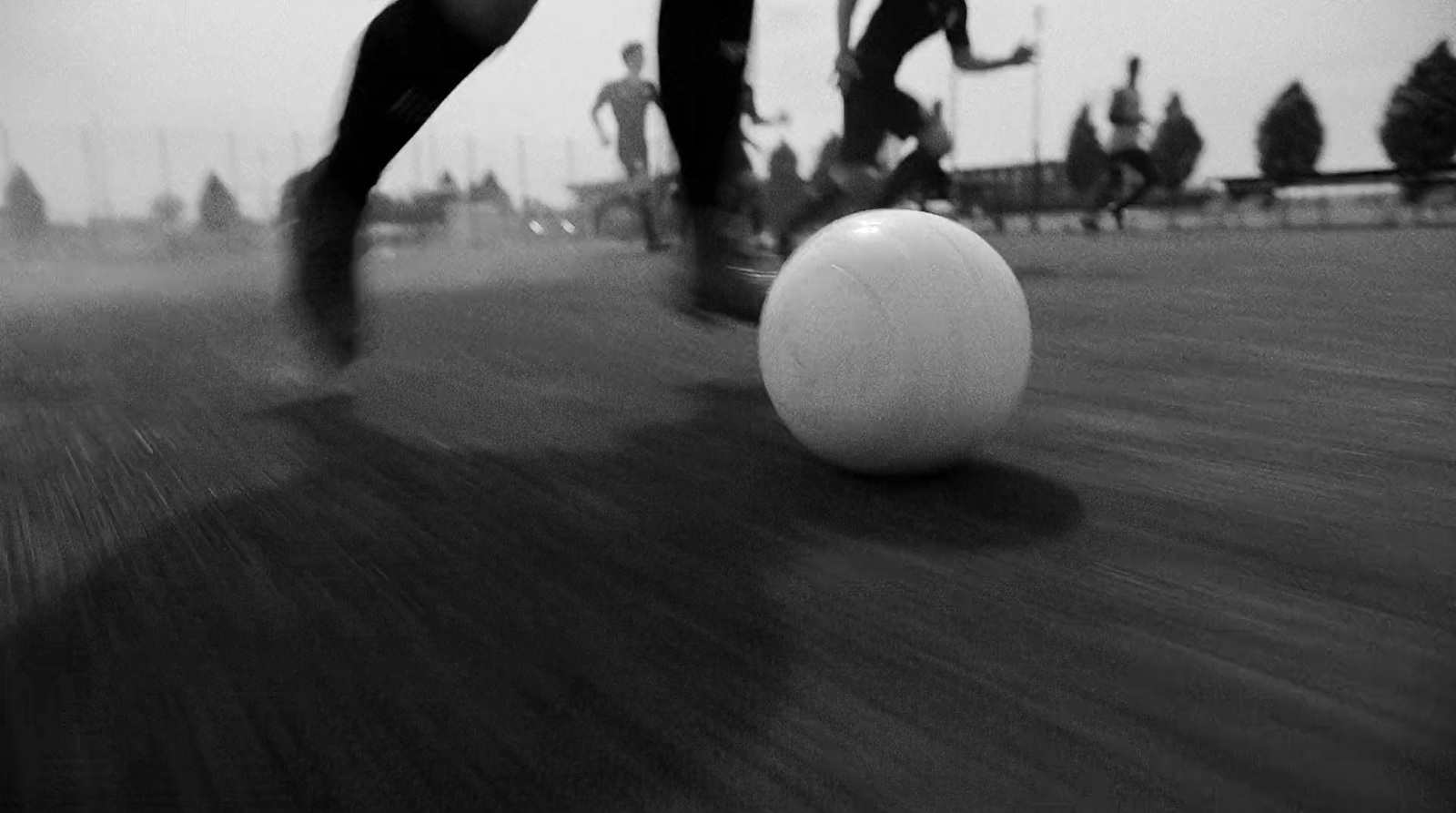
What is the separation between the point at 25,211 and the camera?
10.9 m

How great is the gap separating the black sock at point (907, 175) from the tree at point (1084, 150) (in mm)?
21675

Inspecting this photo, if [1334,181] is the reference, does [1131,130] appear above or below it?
above

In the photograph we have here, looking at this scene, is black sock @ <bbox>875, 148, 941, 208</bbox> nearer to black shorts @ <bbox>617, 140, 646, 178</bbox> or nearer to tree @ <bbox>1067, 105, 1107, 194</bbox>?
black shorts @ <bbox>617, 140, 646, 178</bbox>

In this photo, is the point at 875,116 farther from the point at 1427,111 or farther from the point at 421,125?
the point at 1427,111

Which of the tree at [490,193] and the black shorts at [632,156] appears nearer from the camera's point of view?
the black shorts at [632,156]

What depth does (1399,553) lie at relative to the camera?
3.22 ft

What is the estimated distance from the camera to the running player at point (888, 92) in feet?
16.9

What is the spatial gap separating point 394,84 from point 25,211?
11456 mm

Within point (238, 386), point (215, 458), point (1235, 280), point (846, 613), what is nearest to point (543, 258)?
point (1235, 280)

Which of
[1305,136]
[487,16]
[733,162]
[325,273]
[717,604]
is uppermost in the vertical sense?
[1305,136]

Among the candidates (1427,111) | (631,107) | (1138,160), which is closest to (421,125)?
(631,107)

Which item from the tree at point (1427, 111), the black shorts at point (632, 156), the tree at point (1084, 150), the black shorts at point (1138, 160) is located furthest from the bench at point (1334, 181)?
the tree at point (1084, 150)

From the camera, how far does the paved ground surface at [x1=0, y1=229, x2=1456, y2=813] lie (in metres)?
0.63

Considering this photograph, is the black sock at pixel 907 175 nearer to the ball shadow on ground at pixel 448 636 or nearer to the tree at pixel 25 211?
the ball shadow on ground at pixel 448 636
